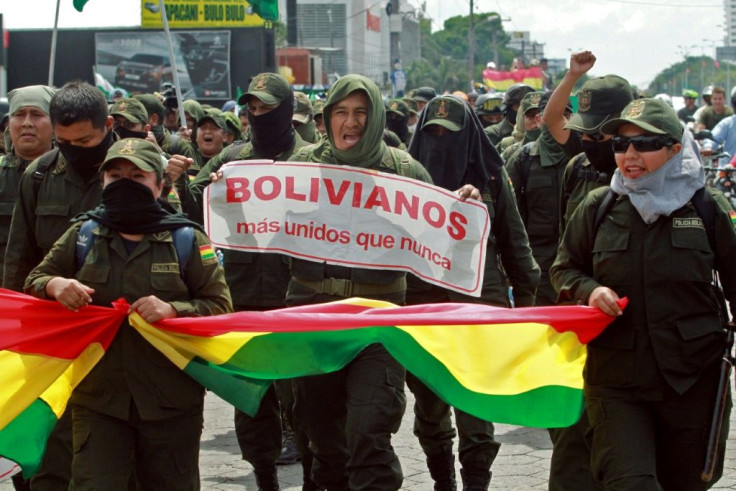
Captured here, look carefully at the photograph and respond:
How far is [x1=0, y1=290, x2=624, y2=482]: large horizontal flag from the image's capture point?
5.34 meters

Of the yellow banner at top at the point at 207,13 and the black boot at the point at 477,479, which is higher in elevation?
the yellow banner at top at the point at 207,13

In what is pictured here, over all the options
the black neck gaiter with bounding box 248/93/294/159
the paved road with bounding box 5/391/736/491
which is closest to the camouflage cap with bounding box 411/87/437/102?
the paved road with bounding box 5/391/736/491

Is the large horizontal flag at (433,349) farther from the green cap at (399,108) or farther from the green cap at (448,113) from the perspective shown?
the green cap at (399,108)

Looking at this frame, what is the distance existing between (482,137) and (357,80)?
108 centimetres

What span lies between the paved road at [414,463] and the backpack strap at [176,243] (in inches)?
95.6

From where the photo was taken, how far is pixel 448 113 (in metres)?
7.27

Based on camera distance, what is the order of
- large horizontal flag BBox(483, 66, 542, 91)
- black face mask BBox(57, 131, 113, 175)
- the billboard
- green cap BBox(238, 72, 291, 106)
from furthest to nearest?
the billboard < large horizontal flag BBox(483, 66, 542, 91) < green cap BBox(238, 72, 291, 106) < black face mask BBox(57, 131, 113, 175)

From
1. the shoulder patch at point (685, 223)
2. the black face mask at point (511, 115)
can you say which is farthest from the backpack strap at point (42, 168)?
the black face mask at point (511, 115)

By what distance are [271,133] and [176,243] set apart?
7.60ft

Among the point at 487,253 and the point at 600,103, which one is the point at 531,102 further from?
the point at 600,103

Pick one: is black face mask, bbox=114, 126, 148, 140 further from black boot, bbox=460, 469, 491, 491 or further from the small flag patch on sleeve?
the small flag patch on sleeve

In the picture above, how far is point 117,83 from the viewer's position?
48.4 metres

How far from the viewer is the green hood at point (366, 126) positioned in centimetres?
642

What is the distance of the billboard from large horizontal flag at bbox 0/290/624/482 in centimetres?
4207
